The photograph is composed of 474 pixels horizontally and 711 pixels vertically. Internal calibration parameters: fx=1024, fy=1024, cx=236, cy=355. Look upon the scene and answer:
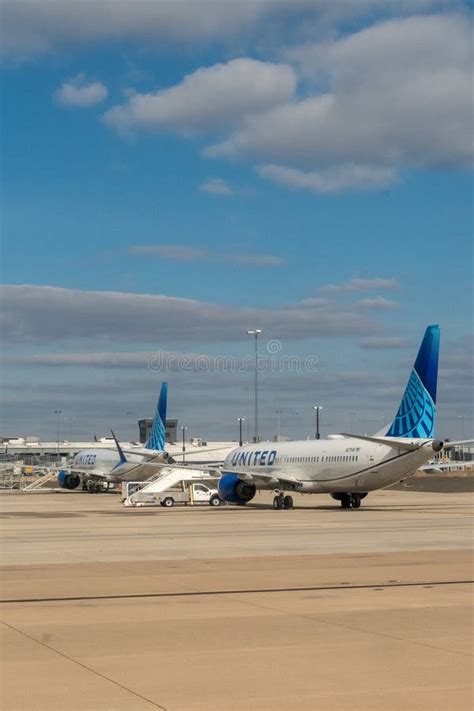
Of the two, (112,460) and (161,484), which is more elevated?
(112,460)

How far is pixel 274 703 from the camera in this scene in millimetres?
9891

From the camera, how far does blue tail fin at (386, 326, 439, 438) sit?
166 ft

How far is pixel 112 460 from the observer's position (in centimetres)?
9638

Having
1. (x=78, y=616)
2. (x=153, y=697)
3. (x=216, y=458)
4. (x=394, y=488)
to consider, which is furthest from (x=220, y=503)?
(x=216, y=458)

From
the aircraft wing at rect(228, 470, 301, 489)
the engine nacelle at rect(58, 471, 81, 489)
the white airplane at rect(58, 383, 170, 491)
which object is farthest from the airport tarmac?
the engine nacelle at rect(58, 471, 81, 489)

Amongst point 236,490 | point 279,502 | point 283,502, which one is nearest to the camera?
point 283,502

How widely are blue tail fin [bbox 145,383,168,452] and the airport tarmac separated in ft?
177

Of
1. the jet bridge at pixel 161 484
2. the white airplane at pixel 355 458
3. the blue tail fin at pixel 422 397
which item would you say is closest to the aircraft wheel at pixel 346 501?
the white airplane at pixel 355 458

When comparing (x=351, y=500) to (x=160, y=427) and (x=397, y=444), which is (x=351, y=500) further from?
(x=160, y=427)

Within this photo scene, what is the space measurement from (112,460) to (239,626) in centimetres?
8286

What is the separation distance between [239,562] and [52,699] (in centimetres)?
1475

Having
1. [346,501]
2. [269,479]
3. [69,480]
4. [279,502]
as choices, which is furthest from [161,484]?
[69,480]

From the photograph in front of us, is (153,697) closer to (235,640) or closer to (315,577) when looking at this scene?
(235,640)

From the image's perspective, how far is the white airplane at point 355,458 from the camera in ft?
166
